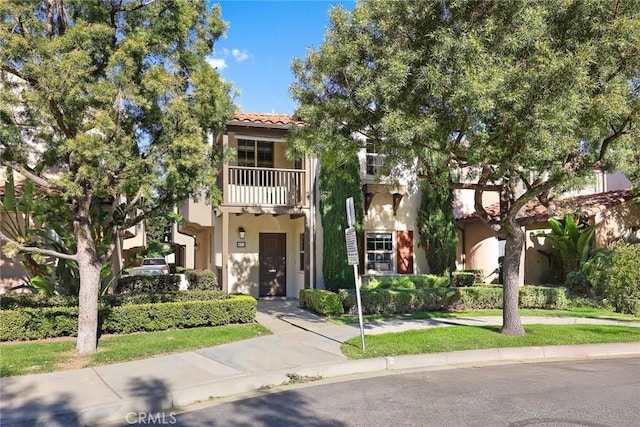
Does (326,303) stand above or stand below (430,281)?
below

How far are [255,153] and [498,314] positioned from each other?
924 cm


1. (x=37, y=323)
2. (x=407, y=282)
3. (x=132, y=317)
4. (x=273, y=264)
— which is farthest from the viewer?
(x=273, y=264)

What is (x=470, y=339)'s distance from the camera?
10.3 m

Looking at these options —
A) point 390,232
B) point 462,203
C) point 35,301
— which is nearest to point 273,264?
point 390,232

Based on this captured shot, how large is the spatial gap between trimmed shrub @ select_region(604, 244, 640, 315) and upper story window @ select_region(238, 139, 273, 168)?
1112 cm

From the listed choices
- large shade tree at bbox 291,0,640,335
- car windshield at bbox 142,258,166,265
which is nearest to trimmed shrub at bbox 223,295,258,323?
large shade tree at bbox 291,0,640,335

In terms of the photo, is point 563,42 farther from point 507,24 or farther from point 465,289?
point 465,289

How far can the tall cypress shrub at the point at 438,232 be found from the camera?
17.5 meters

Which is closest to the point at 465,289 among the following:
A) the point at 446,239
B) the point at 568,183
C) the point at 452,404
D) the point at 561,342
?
the point at 446,239

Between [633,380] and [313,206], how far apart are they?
10.4 meters

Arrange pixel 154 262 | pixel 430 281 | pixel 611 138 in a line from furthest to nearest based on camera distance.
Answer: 1. pixel 154 262
2. pixel 430 281
3. pixel 611 138

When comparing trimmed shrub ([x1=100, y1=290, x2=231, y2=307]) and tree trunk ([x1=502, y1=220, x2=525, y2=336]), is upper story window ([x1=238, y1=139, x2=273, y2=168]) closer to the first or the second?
trimmed shrub ([x1=100, y1=290, x2=231, y2=307])

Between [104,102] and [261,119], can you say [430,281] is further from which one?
[104,102]

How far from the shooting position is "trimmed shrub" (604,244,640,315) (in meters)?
13.8
